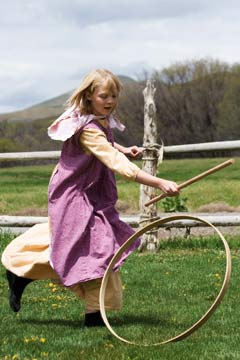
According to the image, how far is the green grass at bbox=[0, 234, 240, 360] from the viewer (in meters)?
4.64

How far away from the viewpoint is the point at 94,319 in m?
5.29

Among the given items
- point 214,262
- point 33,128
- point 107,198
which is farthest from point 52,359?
point 33,128

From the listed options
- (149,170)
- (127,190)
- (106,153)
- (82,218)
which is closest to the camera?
(106,153)

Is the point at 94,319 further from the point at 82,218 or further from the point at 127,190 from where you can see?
the point at 127,190

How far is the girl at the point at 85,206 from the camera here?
5129 mm

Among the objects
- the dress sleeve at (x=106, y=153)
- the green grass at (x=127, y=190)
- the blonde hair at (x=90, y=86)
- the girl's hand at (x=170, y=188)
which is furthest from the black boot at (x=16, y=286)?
the green grass at (x=127, y=190)

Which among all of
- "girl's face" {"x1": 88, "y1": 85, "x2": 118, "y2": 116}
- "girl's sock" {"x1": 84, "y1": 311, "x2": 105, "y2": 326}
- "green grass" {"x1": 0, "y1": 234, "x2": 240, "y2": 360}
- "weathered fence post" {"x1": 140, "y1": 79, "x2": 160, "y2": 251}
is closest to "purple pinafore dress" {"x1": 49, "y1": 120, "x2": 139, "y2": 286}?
"girl's face" {"x1": 88, "y1": 85, "x2": 118, "y2": 116}

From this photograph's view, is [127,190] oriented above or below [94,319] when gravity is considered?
below

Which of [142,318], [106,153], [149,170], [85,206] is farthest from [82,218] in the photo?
[149,170]

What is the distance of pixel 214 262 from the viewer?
845 cm

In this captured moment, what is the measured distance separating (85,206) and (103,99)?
2.32ft

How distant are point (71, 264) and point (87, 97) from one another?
110 cm

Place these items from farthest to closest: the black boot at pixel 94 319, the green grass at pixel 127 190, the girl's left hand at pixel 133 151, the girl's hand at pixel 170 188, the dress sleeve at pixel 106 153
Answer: the green grass at pixel 127 190 → the girl's left hand at pixel 133 151 → the black boot at pixel 94 319 → the dress sleeve at pixel 106 153 → the girl's hand at pixel 170 188

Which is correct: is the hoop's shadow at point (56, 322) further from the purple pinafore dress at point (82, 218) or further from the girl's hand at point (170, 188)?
the girl's hand at point (170, 188)
